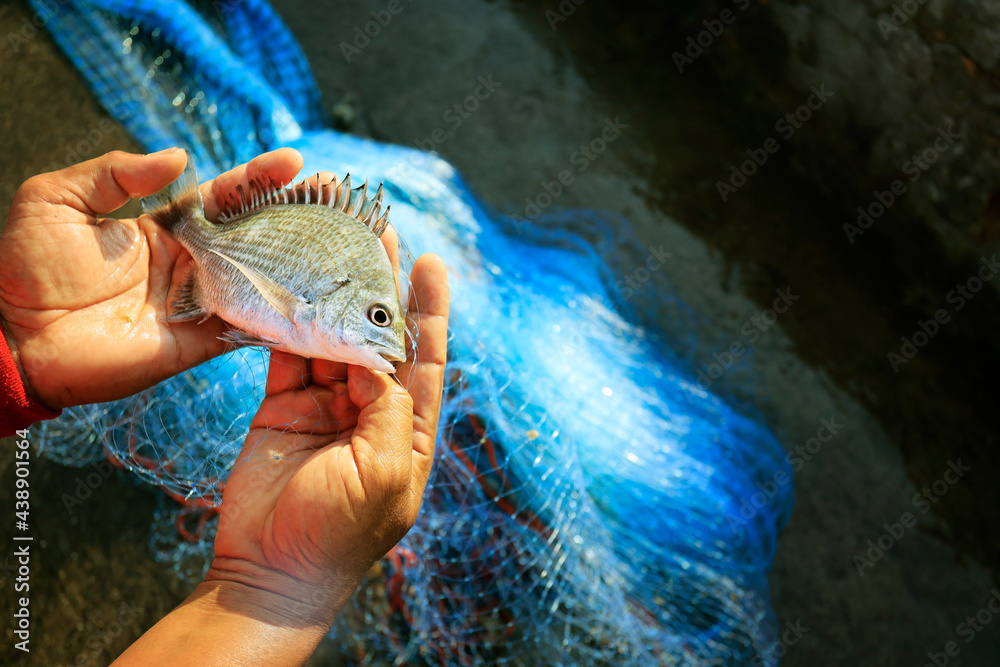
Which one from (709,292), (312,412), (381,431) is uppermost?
(709,292)

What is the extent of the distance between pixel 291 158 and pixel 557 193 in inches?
107

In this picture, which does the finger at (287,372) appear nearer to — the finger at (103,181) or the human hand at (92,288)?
the human hand at (92,288)

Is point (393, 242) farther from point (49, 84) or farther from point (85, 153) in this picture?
point (49, 84)

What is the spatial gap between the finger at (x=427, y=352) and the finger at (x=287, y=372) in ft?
1.47

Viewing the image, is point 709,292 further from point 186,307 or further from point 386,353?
point 186,307

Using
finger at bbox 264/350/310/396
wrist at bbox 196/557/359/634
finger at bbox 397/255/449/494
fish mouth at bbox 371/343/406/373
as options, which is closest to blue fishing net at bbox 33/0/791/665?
finger at bbox 264/350/310/396

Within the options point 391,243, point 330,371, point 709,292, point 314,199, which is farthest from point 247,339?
point 709,292

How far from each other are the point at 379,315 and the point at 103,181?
4.99ft

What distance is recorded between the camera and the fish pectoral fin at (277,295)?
2.47 meters

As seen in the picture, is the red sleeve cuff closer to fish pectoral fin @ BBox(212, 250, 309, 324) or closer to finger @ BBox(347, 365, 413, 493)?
fish pectoral fin @ BBox(212, 250, 309, 324)

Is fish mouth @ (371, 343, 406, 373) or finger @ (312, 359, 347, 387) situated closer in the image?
fish mouth @ (371, 343, 406, 373)

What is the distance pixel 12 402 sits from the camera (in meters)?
2.58

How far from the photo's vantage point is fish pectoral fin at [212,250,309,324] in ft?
8.11

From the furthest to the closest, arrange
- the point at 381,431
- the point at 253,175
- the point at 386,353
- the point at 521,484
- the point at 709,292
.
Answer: the point at 709,292
the point at 521,484
the point at 253,175
the point at 381,431
the point at 386,353
